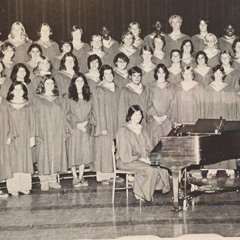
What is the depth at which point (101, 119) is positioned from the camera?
8.59m

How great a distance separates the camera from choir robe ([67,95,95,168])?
8.43 metres

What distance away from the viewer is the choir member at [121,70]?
8.68 metres

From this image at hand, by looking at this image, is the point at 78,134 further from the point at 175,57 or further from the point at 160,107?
the point at 175,57

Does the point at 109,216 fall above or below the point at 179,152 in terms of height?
below

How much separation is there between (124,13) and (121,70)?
294cm

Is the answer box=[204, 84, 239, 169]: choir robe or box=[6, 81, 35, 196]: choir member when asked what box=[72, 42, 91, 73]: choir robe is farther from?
box=[204, 84, 239, 169]: choir robe

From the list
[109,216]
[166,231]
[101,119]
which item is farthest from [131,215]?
[101,119]

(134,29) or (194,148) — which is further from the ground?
(134,29)

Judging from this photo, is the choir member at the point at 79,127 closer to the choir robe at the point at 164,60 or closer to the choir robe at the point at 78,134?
the choir robe at the point at 78,134

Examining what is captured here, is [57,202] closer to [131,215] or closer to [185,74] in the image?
[131,215]

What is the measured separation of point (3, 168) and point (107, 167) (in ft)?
4.93

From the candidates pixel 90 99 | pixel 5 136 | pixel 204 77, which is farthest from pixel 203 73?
pixel 5 136

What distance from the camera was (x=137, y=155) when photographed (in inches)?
297

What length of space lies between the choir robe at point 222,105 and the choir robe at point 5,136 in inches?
110
